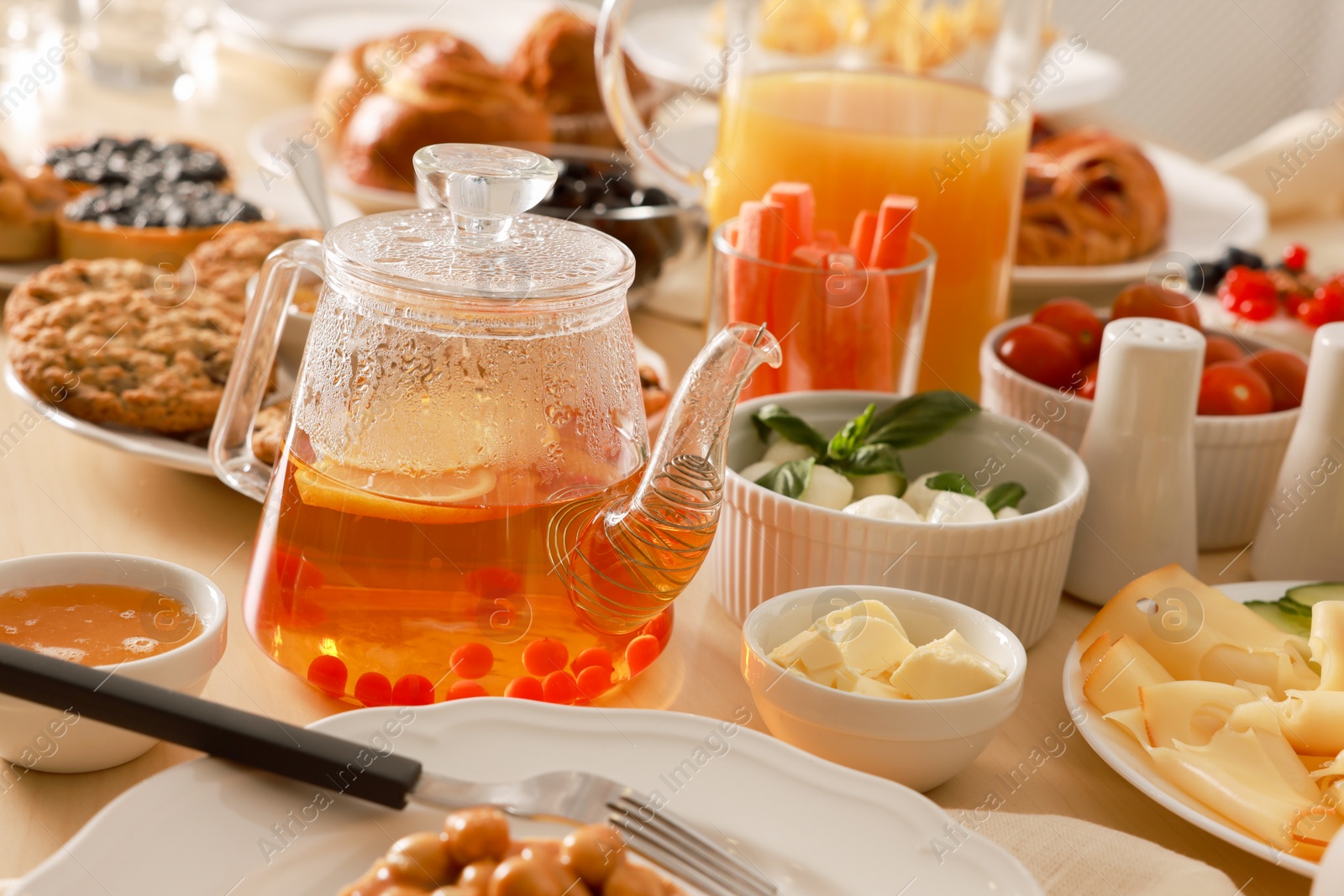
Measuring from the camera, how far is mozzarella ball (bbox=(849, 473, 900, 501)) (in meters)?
0.76

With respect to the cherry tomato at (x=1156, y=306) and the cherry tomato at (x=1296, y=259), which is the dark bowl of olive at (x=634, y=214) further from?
the cherry tomato at (x=1296, y=259)

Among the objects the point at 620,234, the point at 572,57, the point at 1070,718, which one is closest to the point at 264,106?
the point at 572,57

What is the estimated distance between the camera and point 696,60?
71.1 inches

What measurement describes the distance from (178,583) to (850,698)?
0.34 meters

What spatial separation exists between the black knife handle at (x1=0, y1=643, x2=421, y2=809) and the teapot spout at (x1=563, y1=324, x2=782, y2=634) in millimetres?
141

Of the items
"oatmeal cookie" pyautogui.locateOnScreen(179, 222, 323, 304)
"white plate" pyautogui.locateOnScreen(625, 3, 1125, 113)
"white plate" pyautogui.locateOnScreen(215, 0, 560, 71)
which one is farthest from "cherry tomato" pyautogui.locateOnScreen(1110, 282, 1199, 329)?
"white plate" pyautogui.locateOnScreen(215, 0, 560, 71)

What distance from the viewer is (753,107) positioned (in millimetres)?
974

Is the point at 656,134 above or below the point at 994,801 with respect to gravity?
above

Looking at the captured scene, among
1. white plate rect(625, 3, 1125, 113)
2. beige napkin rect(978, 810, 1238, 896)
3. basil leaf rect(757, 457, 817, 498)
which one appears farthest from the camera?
white plate rect(625, 3, 1125, 113)

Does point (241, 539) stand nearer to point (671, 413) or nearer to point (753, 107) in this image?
point (671, 413)

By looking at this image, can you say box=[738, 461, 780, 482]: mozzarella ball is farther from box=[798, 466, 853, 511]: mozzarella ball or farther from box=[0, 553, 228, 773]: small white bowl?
box=[0, 553, 228, 773]: small white bowl

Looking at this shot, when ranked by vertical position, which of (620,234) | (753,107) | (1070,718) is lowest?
(1070,718)

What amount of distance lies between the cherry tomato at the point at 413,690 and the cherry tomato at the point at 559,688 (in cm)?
6

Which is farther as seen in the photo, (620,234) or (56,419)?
(620,234)
